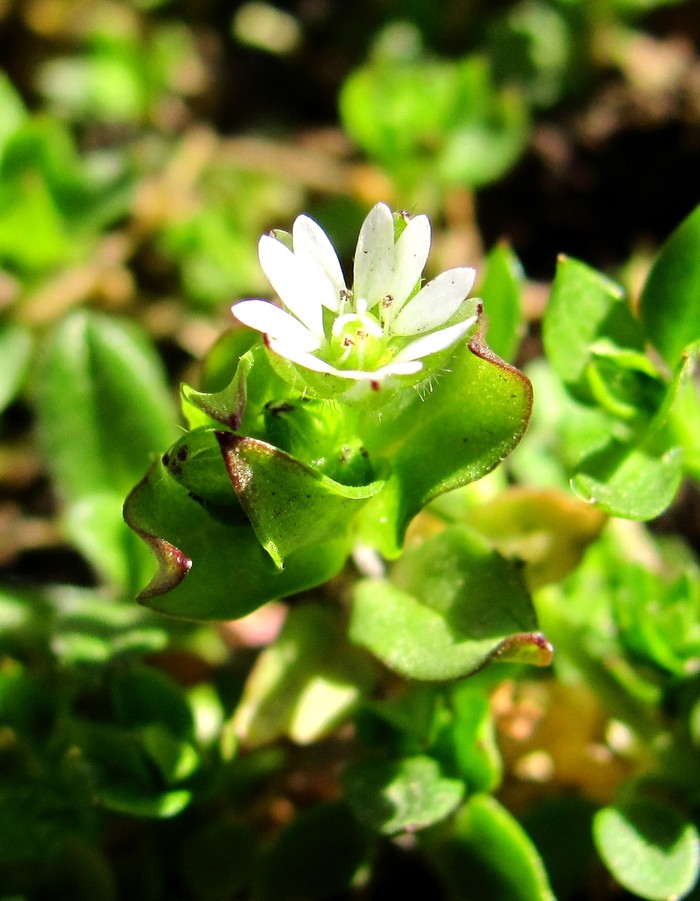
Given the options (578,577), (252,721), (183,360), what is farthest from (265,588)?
(183,360)

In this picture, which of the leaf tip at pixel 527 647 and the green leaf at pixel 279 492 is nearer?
the green leaf at pixel 279 492

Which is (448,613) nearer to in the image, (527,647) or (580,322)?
(527,647)

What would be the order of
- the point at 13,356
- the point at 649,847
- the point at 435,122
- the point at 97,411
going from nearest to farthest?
the point at 649,847, the point at 97,411, the point at 13,356, the point at 435,122

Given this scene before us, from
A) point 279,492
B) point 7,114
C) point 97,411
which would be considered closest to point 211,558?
point 279,492

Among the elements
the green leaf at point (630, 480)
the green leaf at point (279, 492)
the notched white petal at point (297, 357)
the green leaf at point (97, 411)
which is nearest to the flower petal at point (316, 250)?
the notched white petal at point (297, 357)

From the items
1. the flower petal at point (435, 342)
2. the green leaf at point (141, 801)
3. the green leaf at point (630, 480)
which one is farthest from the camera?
the green leaf at point (141, 801)

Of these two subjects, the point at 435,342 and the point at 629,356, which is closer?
the point at 435,342

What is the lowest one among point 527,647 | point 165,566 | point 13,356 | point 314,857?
point 314,857

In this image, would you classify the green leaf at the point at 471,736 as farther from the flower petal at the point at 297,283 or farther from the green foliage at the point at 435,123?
the green foliage at the point at 435,123
